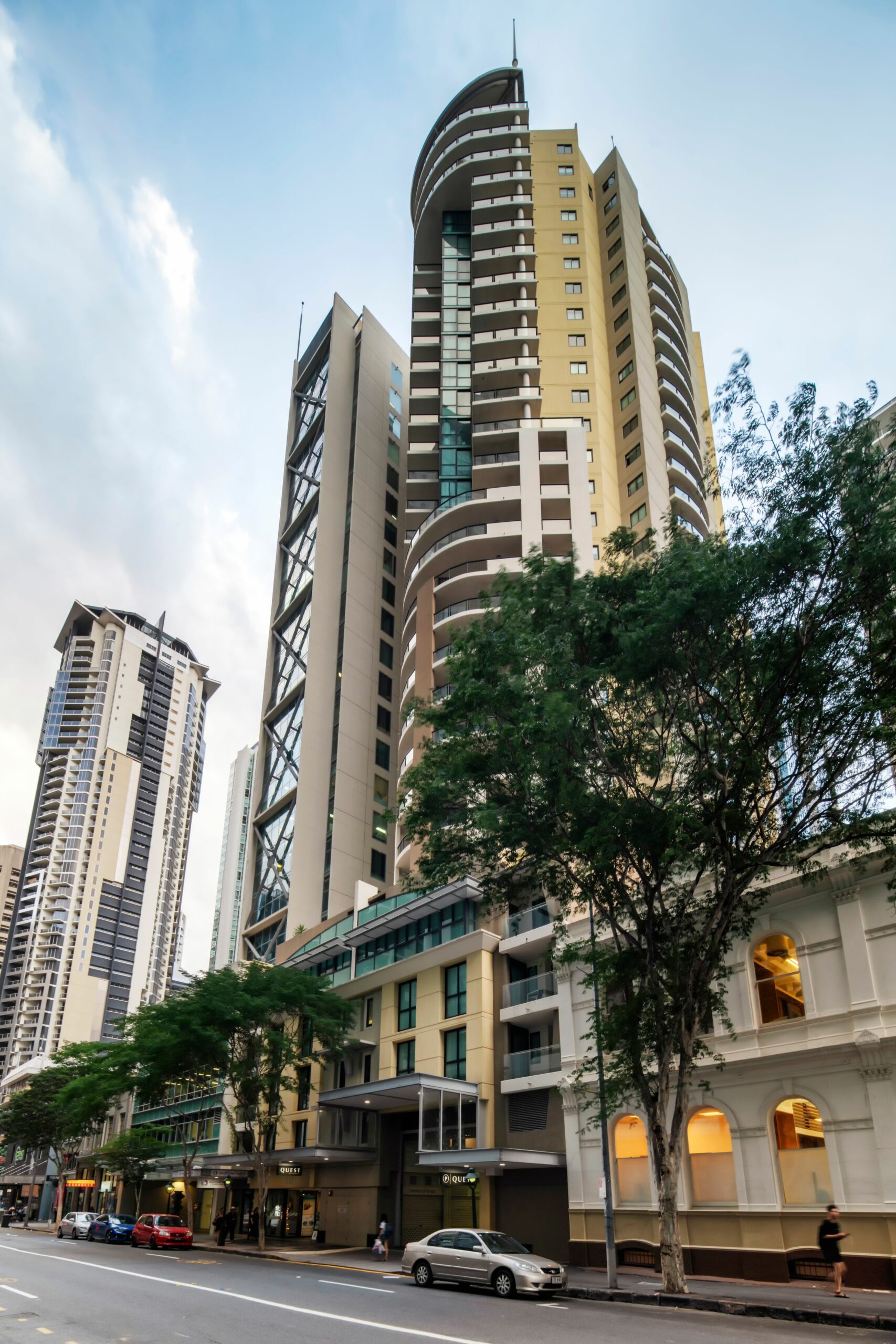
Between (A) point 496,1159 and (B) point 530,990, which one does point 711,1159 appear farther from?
(B) point 530,990

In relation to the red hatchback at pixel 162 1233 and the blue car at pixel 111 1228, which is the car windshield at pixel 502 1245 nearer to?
the red hatchback at pixel 162 1233

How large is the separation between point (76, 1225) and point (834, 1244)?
3666 centimetres

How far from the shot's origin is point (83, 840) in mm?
149250

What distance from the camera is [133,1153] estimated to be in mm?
51250

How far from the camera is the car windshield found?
18.2 meters

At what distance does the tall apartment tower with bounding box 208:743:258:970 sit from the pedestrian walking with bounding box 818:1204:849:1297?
405ft

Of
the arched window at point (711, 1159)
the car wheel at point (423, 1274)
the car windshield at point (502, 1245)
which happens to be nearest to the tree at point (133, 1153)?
the car wheel at point (423, 1274)

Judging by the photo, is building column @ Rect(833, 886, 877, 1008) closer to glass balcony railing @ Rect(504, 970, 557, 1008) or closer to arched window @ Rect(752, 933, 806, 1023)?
arched window @ Rect(752, 933, 806, 1023)

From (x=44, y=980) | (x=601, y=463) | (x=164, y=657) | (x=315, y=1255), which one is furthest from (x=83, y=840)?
(x=315, y=1255)

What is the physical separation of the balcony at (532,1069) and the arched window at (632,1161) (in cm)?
→ 325

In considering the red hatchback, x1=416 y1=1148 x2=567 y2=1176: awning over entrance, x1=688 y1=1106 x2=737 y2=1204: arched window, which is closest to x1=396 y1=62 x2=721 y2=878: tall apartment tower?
the red hatchback

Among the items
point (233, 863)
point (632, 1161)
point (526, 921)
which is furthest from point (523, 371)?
point (233, 863)

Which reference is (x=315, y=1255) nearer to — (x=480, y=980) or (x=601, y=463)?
(x=480, y=980)

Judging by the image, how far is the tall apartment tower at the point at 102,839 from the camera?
138 m
